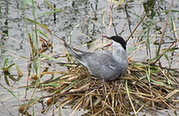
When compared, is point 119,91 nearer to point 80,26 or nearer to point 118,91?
point 118,91

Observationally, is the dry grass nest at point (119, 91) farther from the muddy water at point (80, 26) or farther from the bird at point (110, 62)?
the muddy water at point (80, 26)

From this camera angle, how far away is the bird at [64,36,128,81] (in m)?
4.97

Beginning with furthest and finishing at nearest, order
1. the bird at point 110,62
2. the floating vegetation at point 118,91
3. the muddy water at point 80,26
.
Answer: the muddy water at point 80,26
the bird at point 110,62
the floating vegetation at point 118,91

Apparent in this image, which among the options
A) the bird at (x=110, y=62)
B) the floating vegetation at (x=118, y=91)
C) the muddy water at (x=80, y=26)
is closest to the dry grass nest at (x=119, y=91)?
the floating vegetation at (x=118, y=91)

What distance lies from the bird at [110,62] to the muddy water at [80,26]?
0.79 metres

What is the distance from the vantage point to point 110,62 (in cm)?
505

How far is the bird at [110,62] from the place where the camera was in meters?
4.97

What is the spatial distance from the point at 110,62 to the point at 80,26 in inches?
75.5

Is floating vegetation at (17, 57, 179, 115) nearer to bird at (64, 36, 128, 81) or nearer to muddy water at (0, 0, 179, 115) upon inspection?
bird at (64, 36, 128, 81)

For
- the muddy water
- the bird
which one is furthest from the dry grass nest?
the muddy water

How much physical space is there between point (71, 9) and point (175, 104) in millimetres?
3178

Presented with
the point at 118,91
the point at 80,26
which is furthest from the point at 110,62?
the point at 80,26

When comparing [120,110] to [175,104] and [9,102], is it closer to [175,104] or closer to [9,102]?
[175,104]

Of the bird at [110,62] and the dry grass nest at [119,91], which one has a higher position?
the bird at [110,62]
